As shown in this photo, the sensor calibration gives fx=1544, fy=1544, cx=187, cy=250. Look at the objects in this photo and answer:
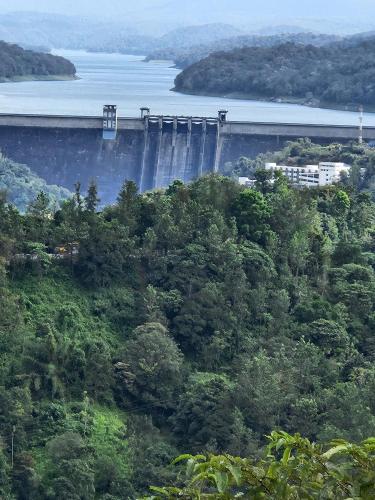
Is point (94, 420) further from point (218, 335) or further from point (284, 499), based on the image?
point (284, 499)

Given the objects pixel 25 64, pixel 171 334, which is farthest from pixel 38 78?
pixel 171 334

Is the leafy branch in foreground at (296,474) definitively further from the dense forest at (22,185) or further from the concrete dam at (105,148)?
the concrete dam at (105,148)

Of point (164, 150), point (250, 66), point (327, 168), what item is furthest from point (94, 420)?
point (250, 66)

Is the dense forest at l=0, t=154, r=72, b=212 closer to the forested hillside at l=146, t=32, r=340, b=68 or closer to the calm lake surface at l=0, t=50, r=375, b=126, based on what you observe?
the calm lake surface at l=0, t=50, r=375, b=126

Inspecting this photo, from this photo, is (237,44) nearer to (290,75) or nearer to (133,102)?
(290,75)

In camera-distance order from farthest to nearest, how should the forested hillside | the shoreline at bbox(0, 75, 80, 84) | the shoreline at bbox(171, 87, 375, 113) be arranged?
the forested hillside
the shoreline at bbox(0, 75, 80, 84)
the shoreline at bbox(171, 87, 375, 113)

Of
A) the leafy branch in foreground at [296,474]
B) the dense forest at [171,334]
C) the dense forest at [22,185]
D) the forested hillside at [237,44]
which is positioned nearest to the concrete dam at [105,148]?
the dense forest at [22,185]

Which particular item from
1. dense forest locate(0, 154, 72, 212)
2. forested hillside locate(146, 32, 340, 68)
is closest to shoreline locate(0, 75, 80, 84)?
forested hillside locate(146, 32, 340, 68)
